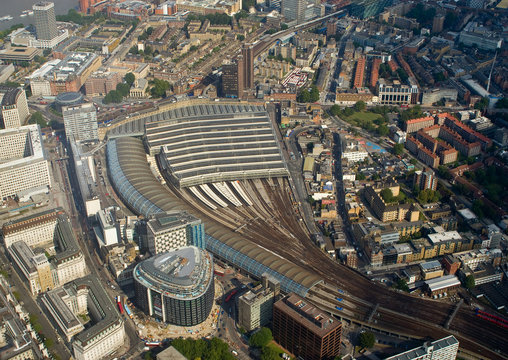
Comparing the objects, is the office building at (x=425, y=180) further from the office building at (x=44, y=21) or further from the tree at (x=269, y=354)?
the office building at (x=44, y=21)

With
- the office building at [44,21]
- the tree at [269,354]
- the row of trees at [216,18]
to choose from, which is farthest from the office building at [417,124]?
the office building at [44,21]

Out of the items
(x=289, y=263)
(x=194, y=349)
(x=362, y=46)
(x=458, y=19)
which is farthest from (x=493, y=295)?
(x=458, y=19)

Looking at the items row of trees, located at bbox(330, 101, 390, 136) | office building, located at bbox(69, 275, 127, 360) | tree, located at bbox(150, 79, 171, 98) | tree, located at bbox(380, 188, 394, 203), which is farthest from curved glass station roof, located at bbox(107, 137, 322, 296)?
row of trees, located at bbox(330, 101, 390, 136)

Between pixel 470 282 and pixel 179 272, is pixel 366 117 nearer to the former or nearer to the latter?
pixel 470 282

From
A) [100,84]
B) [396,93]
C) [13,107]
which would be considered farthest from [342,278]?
[100,84]

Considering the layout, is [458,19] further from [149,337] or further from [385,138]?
[149,337]
